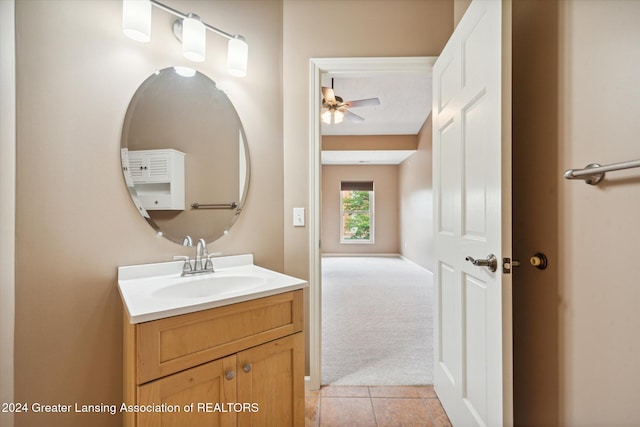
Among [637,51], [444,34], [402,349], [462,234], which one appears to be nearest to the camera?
[637,51]

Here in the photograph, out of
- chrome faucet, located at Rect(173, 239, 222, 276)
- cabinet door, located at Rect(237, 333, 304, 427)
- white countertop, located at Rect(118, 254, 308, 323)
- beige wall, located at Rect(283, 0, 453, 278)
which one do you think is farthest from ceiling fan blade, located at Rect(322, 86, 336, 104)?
cabinet door, located at Rect(237, 333, 304, 427)

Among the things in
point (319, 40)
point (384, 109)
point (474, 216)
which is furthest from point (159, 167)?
point (384, 109)

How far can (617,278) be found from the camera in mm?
765

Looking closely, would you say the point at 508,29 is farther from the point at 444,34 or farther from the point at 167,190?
the point at 167,190

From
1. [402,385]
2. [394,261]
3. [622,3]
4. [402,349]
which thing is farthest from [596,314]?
[394,261]

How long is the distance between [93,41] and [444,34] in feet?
6.13

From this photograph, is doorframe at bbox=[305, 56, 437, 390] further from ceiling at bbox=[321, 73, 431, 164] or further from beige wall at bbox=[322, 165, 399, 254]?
beige wall at bbox=[322, 165, 399, 254]

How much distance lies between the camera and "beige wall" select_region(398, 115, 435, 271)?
16.5 feet

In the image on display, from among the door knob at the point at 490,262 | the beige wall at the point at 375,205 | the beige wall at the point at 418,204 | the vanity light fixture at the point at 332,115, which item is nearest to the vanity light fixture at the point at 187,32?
the door knob at the point at 490,262

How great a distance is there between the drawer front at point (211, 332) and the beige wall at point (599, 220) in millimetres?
967

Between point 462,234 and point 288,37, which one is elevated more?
point 288,37

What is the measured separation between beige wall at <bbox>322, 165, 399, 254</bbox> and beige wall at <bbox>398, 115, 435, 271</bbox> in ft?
1.01

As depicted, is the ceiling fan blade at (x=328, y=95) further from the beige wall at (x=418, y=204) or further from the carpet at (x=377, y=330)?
the carpet at (x=377, y=330)

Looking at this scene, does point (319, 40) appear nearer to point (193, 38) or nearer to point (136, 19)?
point (193, 38)
